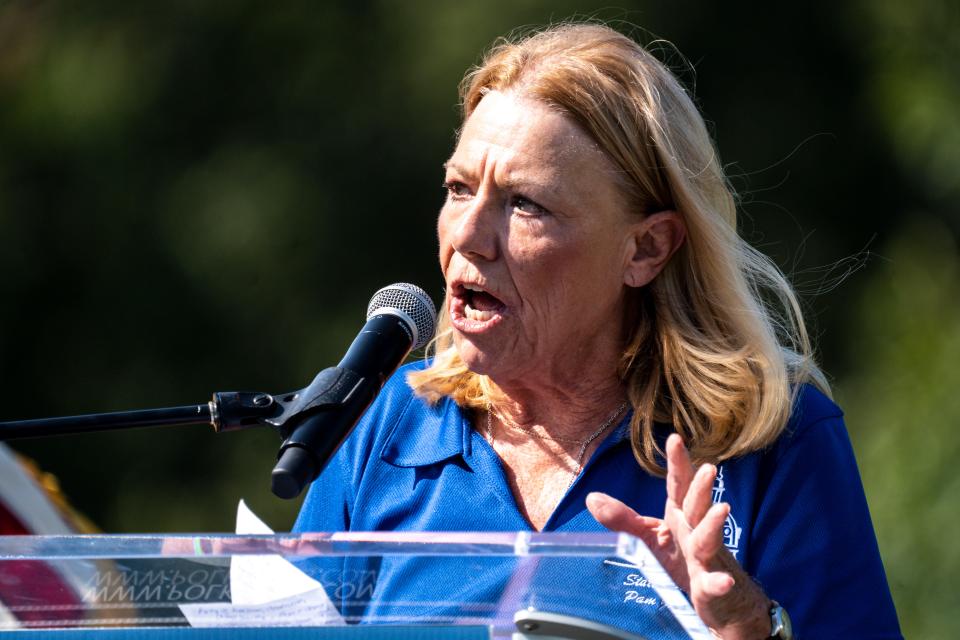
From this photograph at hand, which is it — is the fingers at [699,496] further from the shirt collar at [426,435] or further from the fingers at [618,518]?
the shirt collar at [426,435]

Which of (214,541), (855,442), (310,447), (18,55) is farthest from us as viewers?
(18,55)

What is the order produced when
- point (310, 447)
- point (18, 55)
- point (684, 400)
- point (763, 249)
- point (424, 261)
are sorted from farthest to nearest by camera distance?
point (18, 55), point (424, 261), point (763, 249), point (684, 400), point (310, 447)

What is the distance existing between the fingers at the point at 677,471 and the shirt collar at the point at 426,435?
70 centimetres

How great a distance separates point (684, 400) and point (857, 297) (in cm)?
358

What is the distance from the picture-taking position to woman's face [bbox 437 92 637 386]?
2.37 meters

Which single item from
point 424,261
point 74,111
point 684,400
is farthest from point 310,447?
point 74,111

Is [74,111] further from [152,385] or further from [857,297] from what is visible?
[857,297]

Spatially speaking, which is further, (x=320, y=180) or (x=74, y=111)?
(x=74, y=111)

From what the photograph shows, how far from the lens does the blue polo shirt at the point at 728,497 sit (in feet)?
7.23

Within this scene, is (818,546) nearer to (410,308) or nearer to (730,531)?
(730,531)

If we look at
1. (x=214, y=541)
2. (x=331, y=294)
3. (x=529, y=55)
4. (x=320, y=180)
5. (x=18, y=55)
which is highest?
(x=529, y=55)

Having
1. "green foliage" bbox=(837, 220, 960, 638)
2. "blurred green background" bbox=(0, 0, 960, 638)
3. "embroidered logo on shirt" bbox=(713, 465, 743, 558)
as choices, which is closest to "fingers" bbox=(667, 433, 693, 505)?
"embroidered logo on shirt" bbox=(713, 465, 743, 558)

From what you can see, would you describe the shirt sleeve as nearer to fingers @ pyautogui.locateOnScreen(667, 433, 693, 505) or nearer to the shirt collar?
fingers @ pyautogui.locateOnScreen(667, 433, 693, 505)

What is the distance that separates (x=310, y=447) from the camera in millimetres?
1692
